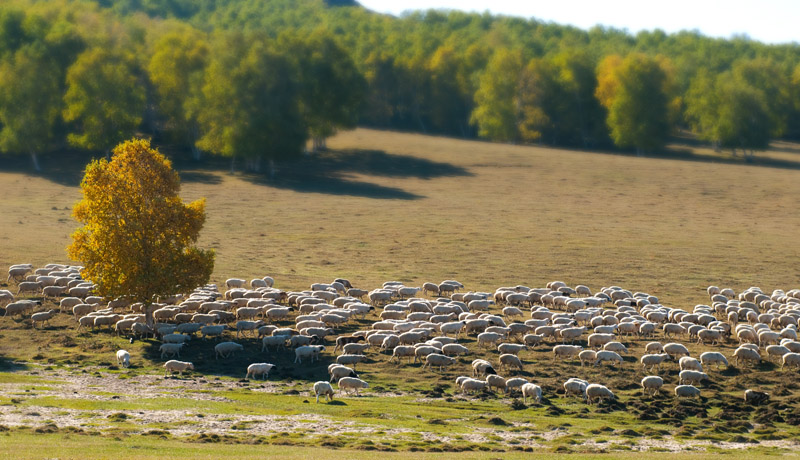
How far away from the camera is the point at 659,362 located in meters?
33.0

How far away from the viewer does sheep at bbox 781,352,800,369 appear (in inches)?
1320

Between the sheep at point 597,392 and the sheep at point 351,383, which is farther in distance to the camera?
the sheep at point 351,383

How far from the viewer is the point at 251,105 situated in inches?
3452

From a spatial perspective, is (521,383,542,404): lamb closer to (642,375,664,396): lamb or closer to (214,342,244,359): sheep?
(642,375,664,396): lamb

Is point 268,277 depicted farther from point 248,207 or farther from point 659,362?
point 248,207

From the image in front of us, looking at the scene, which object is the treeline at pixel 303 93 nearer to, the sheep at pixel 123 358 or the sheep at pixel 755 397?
the sheep at pixel 123 358

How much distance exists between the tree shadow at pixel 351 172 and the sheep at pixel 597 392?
2086 inches

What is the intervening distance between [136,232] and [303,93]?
60768 millimetres

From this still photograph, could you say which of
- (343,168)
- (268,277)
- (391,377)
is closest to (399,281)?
(268,277)

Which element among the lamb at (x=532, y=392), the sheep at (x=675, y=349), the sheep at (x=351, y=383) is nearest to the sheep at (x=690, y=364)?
the sheep at (x=675, y=349)

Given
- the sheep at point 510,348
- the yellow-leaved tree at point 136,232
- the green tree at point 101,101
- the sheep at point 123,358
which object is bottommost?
the sheep at point 123,358

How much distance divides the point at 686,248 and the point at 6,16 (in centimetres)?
7902

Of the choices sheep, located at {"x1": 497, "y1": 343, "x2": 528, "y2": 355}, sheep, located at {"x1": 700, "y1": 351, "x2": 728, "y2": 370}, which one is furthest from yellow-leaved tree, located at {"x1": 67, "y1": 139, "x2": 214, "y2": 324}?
sheep, located at {"x1": 700, "y1": 351, "x2": 728, "y2": 370}

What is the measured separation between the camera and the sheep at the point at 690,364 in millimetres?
32344
